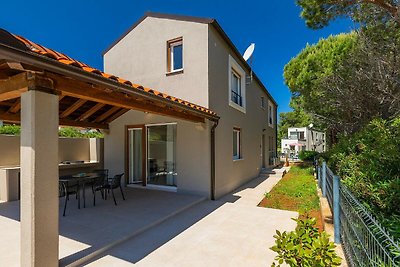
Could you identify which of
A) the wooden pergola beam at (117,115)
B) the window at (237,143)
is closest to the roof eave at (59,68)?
the wooden pergola beam at (117,115)

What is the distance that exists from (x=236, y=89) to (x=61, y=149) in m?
9.56

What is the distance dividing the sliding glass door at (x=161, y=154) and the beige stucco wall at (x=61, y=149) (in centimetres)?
438

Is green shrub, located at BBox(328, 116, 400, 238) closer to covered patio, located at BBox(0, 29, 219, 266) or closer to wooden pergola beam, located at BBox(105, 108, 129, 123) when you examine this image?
covered patio, located at BBox(0, 29, 219, 266)

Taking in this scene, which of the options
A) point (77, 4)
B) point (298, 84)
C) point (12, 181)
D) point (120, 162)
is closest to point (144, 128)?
point (120, 162)

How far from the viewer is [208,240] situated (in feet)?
16.6

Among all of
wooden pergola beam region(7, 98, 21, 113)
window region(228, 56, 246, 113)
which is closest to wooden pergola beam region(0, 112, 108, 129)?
wooden pergola beam region(7, 98, 21, 113)

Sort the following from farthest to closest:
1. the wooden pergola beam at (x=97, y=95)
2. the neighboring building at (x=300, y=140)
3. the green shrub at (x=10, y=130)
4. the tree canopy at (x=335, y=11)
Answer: the neighboring building at (x=300, y=140) < the green shrub at (x=10, y=130) < the tree canopy at (x=335, y=11) < the wooden pergola beam at (x=97, y=95)

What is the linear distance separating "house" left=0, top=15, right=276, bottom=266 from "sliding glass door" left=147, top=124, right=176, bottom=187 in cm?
4

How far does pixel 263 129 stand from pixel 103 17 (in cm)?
1449

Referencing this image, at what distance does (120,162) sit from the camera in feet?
33.3

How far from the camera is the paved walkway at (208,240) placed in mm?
4191

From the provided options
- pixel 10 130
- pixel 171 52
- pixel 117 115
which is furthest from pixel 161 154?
pixel 10 130

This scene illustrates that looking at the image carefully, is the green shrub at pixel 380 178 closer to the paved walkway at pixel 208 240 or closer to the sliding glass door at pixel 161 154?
the paved walkway at pixel 208 240

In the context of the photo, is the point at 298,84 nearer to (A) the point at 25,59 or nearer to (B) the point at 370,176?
(B) the point at 370,176
